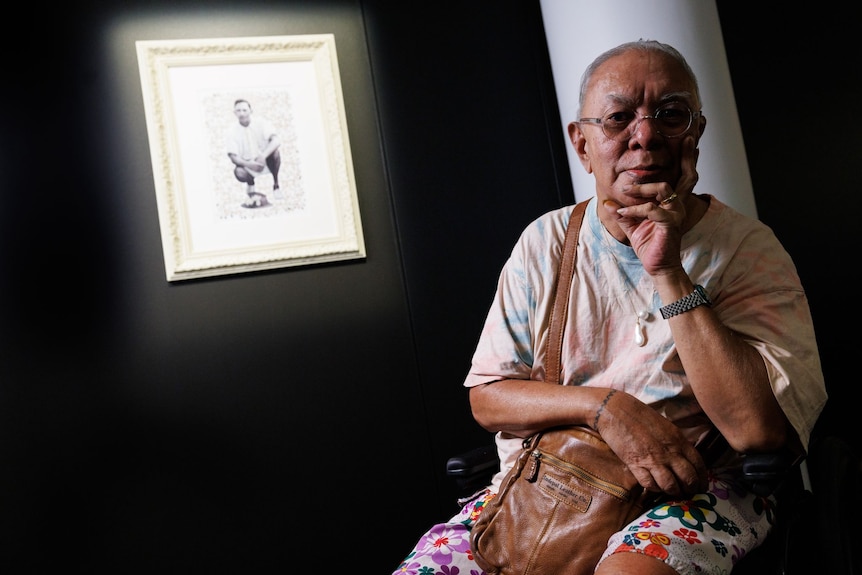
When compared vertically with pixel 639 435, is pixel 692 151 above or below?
above

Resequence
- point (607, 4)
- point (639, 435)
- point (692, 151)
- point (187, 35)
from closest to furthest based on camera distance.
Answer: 1. point (639, 435)
2. point (692, 151)
3. point (607, 4)
4. point (187, 35)

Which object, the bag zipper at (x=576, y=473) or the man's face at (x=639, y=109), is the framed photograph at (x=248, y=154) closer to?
the man's face at (x=639, y=109)

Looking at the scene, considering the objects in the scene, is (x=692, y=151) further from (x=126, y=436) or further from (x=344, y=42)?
(x=126, y=436)

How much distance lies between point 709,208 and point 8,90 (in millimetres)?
2468

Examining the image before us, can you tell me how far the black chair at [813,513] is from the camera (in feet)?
4.83

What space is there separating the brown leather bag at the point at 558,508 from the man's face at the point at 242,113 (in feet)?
6.14

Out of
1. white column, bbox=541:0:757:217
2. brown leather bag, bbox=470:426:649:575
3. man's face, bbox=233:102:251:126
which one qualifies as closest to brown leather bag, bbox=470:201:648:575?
brown leather bag, bbox=470:426:649:575

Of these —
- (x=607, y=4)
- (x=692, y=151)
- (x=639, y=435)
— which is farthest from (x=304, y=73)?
(x=639, y=435)

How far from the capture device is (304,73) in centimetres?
299

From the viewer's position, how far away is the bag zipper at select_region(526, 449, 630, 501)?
1.47 m

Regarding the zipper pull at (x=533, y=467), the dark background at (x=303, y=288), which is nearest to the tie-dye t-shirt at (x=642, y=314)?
the zipper pull at (x=533, y=467)

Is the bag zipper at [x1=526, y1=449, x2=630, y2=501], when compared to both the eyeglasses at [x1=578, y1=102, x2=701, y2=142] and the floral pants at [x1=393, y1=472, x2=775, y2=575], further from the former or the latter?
the eyeglasses at [x1=578, y1=102, x2=701, y2=142]

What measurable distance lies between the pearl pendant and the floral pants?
1.03ft

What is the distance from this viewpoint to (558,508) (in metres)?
1.50
